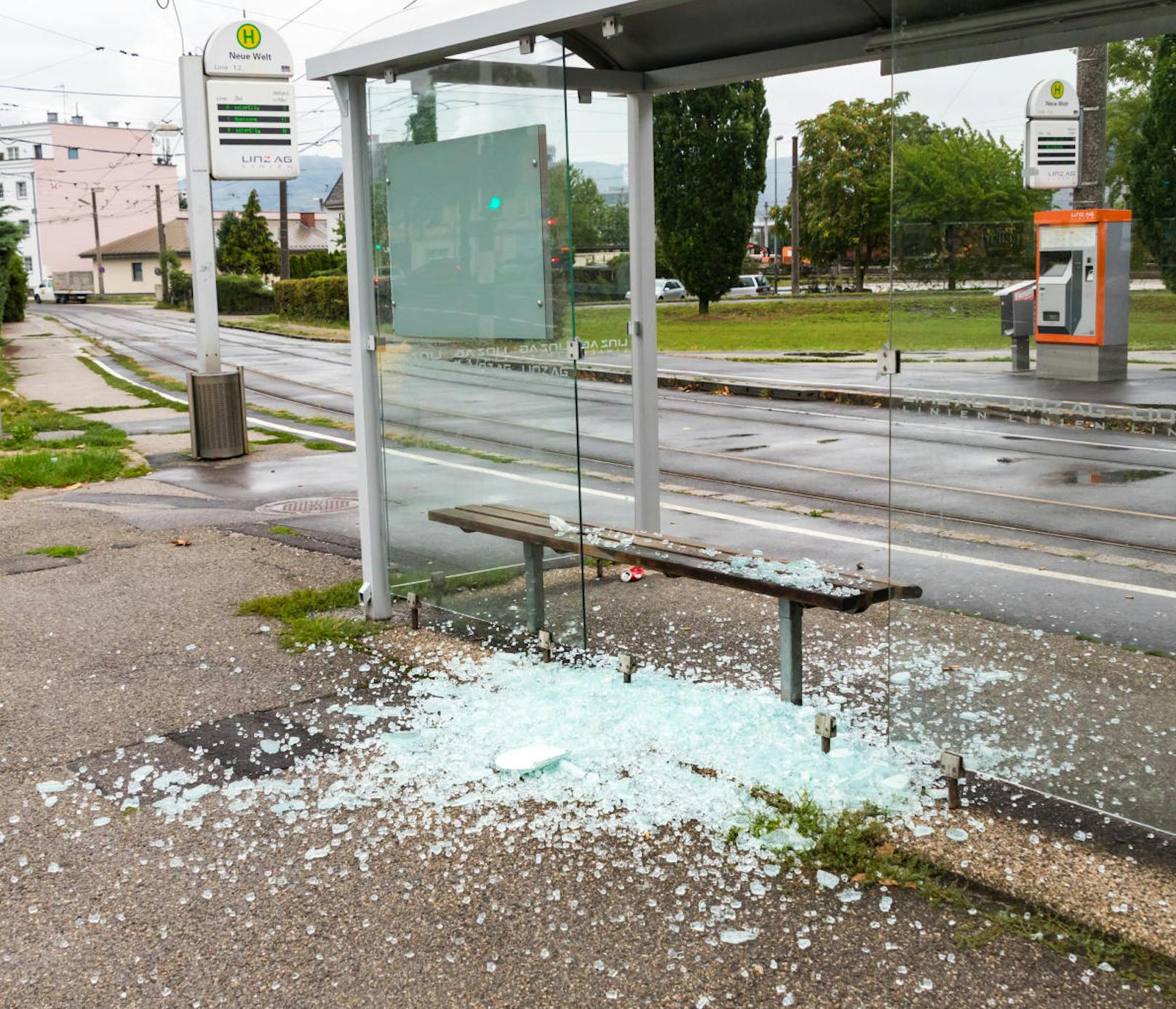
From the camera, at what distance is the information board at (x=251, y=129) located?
1317 centimetres

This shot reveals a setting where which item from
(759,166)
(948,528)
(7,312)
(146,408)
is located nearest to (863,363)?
(146,408)

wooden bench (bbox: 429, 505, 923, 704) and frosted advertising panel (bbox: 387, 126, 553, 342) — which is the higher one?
frosted advertising panel (bbox: 387, 126, 553, 342)

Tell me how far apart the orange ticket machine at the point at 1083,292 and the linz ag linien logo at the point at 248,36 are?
11149 mm

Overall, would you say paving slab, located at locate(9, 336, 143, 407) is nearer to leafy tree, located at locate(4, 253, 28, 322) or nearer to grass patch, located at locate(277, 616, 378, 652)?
grass patch, located at locate(277, 616, 378, 652)

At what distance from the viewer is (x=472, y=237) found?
226 inches

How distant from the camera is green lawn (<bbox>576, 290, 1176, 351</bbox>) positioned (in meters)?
3.75

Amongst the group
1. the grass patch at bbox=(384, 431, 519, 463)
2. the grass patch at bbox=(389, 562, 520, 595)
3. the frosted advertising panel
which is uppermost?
the frosted advertising panel

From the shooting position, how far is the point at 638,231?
6945 mm

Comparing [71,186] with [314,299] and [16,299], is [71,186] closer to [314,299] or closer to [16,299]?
[16,299]

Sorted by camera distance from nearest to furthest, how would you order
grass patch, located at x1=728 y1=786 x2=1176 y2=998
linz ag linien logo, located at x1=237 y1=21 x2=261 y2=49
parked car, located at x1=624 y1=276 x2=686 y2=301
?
grass patch, located at x1=728 y1=786 x2=1176 y2=998 < linz ag linien logo, located at x1=237 y1=21 x2=261 y2=49 < parked car, located at x1=624 y1=276 x2=686 y2=301

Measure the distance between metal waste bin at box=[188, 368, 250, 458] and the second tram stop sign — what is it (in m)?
2.14

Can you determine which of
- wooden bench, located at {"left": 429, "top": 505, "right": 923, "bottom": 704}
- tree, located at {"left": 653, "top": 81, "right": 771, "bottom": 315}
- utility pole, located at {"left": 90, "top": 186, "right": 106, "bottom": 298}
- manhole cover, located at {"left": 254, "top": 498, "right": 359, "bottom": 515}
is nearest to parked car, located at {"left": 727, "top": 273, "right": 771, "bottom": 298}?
tree, located at {"left": 653, "top": 81, "right": 771, "bottom": 315}

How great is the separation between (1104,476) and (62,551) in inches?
265

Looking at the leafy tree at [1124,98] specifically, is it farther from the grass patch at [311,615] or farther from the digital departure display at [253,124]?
the digital departure display at [253,124]
